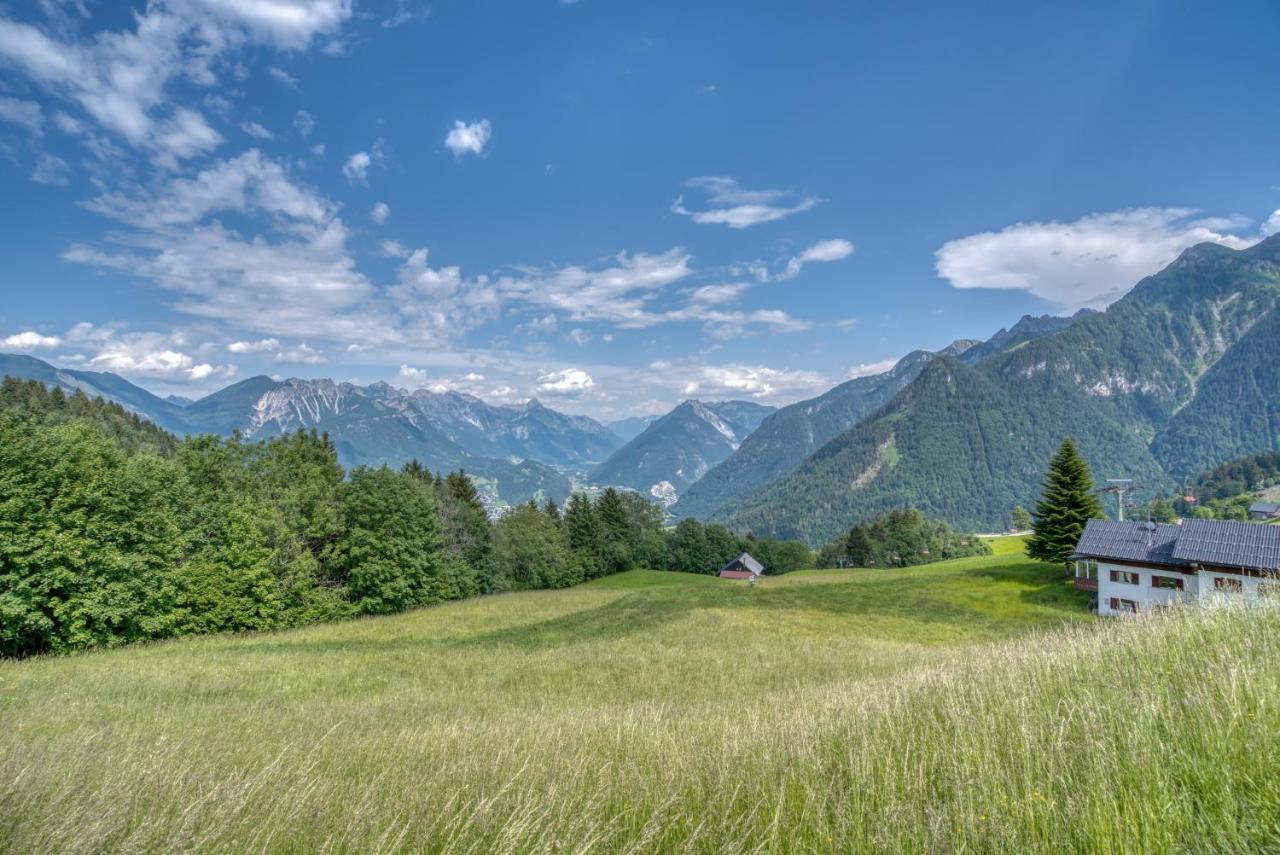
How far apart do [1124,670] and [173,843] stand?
24.0 feet

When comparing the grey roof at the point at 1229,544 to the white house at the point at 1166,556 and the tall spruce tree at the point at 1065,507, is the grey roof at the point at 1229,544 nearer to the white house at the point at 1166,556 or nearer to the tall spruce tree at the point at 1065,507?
the white house at the point at 1166,556

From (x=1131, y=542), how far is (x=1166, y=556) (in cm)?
226

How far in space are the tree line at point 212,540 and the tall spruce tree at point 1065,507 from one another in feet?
162

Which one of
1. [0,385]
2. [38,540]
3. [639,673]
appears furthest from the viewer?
[0,385]

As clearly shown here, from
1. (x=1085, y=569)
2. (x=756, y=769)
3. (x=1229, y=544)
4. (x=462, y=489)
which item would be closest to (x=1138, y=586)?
(x=1229, y=544)

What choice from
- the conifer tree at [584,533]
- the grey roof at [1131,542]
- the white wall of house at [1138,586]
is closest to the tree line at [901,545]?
the conifer tree at [584,533]

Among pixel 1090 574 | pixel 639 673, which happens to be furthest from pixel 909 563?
pixel 639 673

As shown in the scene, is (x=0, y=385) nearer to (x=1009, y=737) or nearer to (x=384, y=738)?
(x=384, y=738)

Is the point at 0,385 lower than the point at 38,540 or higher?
higher

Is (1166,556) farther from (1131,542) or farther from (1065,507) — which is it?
(1065,507)

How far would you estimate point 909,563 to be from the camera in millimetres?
100938

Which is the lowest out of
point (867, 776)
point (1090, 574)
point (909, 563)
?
point (909, 563)

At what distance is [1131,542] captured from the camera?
1288 inches

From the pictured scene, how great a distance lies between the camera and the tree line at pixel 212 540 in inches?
909
